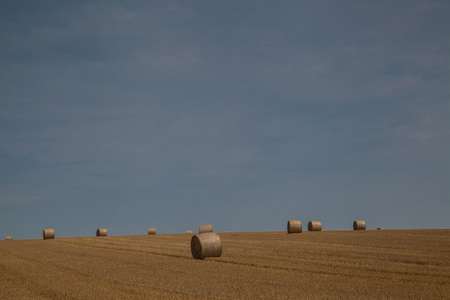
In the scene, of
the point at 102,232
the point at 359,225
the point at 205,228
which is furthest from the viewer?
the point at 102,232

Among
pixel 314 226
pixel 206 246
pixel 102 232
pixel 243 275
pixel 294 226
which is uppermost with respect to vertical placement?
pixel 206 246

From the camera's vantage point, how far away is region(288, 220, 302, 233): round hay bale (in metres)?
38.4

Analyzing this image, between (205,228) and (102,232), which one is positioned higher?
(205,228)

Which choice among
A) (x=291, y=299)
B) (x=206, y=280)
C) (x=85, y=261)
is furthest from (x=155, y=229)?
(x=291, y=299)

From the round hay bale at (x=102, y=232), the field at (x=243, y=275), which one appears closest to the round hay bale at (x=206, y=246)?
the field at (x=243, y=275)

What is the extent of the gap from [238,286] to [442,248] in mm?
13317

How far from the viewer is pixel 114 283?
13203mm

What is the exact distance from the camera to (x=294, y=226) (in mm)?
38469

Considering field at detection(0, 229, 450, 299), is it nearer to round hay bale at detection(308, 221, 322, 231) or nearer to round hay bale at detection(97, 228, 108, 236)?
round hay bale at detection(308, 221, 322, 231)

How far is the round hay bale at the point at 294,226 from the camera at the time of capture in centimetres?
3841

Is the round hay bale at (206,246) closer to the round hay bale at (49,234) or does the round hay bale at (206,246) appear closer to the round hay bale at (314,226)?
the round hay bale at (314,226)

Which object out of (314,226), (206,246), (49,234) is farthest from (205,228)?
(206,246)

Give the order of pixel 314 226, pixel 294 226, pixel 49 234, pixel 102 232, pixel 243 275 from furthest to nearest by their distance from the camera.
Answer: pixel 102 232 < pixel 49 234 < pixel 314 226 < pixel 294 226 < pixel 243 275

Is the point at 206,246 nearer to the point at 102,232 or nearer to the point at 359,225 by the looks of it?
the point at 359,225
